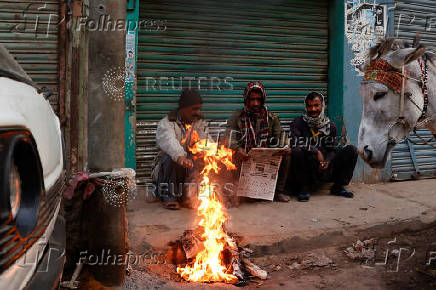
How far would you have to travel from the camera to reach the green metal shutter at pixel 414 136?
671 cm

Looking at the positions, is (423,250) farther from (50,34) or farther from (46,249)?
(50,34)

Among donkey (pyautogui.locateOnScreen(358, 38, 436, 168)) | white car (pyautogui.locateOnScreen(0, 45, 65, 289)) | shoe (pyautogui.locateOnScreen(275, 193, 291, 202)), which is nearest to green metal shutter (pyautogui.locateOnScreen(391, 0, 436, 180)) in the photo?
shoe (pyautogui.locateOnScreen(275, 193, 291, 202))

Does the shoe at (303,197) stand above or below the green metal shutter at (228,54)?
below

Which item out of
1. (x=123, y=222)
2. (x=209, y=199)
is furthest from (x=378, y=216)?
(x=123, y=222)

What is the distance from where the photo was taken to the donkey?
3.27 meters

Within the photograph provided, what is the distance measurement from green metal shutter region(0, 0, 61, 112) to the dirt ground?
315 centimetres

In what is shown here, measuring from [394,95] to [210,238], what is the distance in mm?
2078

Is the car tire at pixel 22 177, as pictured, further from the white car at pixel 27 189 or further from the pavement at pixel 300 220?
the pavement at pixel 300 220

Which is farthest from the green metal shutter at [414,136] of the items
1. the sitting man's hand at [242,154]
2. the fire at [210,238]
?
the fire at [210,238]

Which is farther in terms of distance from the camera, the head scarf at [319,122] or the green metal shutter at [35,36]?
the head scarf at [319,122]

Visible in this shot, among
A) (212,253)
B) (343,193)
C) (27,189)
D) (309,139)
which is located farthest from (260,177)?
(27,189)

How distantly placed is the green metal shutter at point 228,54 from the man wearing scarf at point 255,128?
1.11m

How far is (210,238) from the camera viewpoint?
3.49 m

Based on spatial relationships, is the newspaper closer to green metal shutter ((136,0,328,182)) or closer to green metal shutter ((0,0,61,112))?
green metal shutter ((136,0,328,182))
